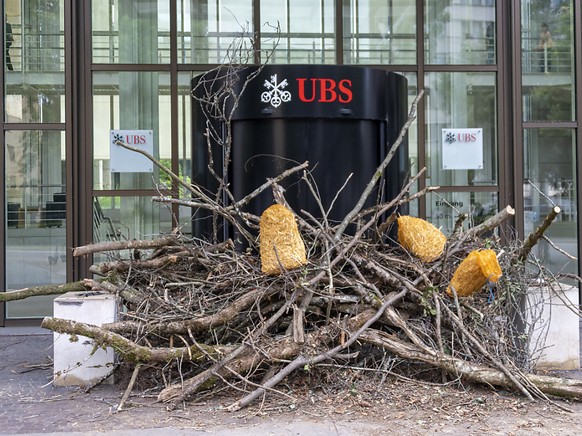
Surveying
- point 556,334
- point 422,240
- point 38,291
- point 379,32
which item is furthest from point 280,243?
point 379,32

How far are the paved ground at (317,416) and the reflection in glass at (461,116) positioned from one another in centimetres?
499

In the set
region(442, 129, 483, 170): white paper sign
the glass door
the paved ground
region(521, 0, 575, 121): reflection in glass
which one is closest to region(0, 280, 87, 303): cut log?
the paved ground

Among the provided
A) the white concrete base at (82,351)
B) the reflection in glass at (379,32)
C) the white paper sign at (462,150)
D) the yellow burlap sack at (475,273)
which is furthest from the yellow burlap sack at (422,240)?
the reflection in glass at (379,32)

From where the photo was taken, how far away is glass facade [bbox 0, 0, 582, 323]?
985 centimetres

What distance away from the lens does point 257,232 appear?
6840mm

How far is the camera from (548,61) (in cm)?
1045

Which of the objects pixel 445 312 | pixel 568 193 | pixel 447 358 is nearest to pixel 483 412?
pixel 447 358

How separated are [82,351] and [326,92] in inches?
124

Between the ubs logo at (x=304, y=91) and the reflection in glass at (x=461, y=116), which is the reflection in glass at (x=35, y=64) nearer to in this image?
the ubs logo at (x=304, y=91)

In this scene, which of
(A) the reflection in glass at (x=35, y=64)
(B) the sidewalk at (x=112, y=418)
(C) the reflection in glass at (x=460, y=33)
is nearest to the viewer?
(B) the sidewalk at (x=112, y=418)

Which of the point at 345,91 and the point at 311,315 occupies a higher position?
the point at 345,91

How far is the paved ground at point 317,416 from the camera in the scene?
504cm

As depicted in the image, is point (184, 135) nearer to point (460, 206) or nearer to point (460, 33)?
point (460, 206)

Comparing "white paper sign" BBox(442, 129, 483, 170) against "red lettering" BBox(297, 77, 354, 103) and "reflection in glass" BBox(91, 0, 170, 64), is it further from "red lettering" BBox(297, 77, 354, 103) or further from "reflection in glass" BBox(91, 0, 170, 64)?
"reflection in glass" BBox(91, 0, 170, 64)
